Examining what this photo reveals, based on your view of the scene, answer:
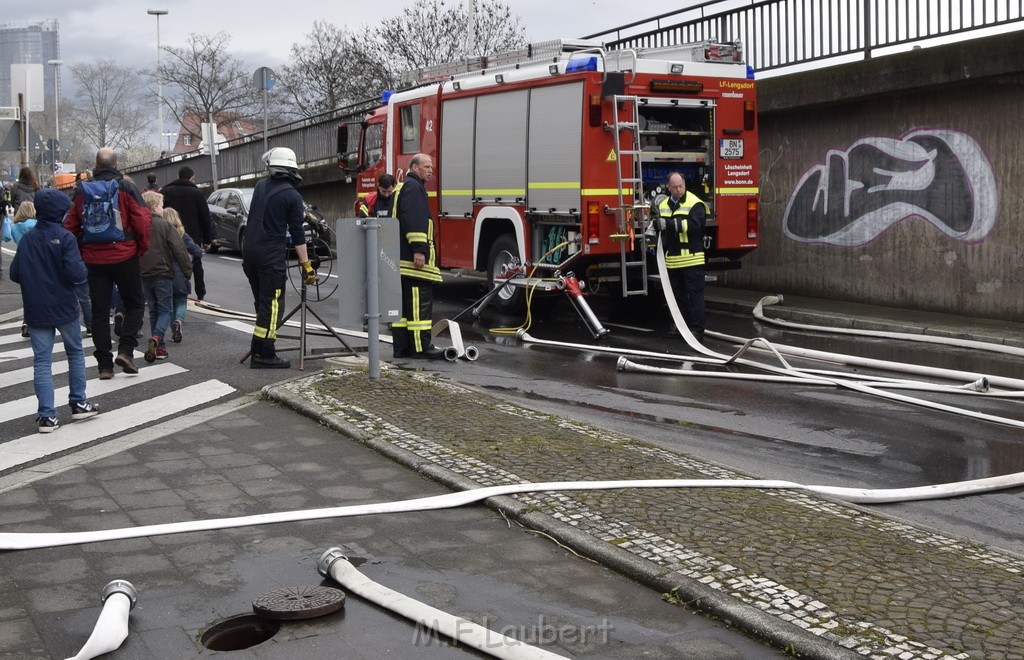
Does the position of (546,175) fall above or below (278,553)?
above

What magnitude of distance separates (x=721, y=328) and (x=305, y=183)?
18.9 m

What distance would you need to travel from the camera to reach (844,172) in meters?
15.4

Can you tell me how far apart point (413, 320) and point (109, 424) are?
3588mm

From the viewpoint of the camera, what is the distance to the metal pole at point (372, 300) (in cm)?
910

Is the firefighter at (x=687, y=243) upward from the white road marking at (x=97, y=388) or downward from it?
upward

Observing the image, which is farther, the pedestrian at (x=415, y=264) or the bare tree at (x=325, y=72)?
the bare tree at (x=325, y=72)

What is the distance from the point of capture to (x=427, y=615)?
14.3 feet

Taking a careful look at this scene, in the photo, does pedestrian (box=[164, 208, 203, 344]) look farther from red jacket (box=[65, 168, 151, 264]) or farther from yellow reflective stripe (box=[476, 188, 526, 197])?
yellow reflective stripe (box=[476, 188, 526, 197])

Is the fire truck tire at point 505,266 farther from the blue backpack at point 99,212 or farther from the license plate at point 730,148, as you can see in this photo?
the blue backpack at point 99,212

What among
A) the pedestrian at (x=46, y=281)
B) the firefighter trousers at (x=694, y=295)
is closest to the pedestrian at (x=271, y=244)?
the pedestrian at (x=46, y=281)

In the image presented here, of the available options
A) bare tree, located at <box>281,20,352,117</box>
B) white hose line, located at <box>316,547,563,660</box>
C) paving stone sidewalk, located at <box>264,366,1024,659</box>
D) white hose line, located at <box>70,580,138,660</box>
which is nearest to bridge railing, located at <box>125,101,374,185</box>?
bare tree, located at <box>281,20,352,117</box>

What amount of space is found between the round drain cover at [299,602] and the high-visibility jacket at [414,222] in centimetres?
641

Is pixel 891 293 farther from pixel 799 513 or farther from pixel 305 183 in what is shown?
pixel 305 183

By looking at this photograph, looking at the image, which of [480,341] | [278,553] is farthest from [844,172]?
[278,553]
